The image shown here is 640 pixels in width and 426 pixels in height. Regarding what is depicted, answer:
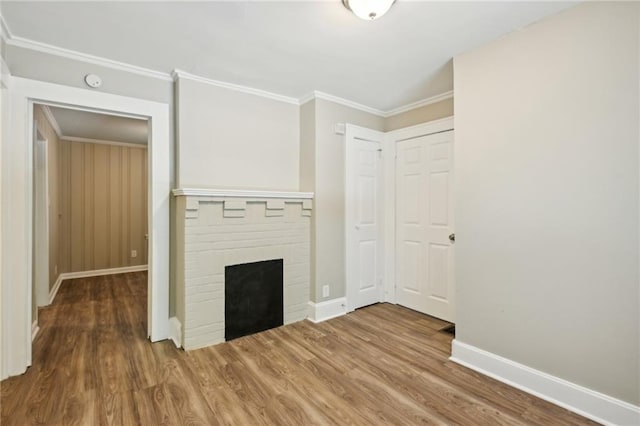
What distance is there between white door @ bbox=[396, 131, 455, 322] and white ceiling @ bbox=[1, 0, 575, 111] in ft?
2.71

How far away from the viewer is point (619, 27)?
1.67 m

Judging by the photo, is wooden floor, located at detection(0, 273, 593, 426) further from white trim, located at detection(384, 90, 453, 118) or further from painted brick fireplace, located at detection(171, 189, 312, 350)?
white trim, located at detection(384, 90, 453, 118)

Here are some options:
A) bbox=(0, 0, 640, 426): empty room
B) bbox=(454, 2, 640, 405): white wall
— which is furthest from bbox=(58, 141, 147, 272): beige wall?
bbox=(454, 2, 640, 405): white wall

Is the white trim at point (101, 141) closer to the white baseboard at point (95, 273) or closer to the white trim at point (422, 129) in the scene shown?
the white baseboard at point (95, 273)

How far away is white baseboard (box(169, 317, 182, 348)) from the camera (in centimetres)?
263

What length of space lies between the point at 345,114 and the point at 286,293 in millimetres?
2117

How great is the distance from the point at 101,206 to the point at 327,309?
15.3 ft

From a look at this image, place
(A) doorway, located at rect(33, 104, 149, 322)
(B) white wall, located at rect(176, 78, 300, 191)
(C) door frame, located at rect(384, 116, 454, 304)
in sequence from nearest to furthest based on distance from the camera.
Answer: (B) white wall, located at rect(176, 78, 300, 191) < (C) door frame, located at rect(384, 116, 454, 304) < (A) doorway, located at rect(33, 104, 149, 322)

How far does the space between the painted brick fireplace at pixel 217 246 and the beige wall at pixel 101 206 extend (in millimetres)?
3591

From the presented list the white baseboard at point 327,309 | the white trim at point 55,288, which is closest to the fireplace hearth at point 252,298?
the white baseboard at point 327,309

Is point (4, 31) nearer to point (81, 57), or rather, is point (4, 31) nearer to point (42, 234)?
point (81, 57)

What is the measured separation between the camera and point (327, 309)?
329 centimetres

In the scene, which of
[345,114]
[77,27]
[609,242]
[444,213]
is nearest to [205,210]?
[77,27]

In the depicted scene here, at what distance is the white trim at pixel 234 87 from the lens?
2.71 m
